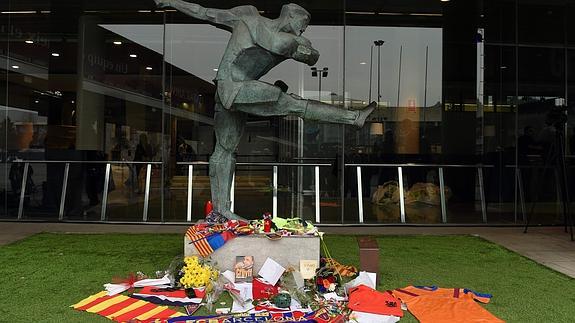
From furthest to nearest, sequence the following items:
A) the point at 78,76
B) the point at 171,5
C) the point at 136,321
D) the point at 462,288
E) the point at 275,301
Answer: the point at 78,76 → the point at 171,5 → the point at 462,288 → the point at 275,301 → the point at 136,321

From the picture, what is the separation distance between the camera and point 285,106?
4461 millimetres

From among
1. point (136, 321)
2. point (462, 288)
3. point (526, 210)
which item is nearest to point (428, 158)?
point (526, 210)

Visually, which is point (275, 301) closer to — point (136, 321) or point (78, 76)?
point (136, 321)

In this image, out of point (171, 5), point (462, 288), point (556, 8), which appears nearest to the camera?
point (462, 288)

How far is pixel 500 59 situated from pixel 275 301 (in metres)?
8.59

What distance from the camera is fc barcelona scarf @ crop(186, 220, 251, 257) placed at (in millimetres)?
4453

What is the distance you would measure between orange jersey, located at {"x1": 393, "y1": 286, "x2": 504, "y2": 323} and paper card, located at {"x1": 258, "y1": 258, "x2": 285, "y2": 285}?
97cm

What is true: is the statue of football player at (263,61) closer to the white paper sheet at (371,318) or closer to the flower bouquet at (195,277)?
the flower bouquet at (195,277)

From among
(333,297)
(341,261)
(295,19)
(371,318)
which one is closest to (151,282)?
(333,297)

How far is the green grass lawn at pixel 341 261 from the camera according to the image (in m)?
3.89

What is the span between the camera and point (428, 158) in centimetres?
1128

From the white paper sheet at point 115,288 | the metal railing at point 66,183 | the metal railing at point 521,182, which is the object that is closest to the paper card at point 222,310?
Answer: the white paper sheet at point 115,288

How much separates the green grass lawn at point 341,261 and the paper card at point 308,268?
2.06 feet

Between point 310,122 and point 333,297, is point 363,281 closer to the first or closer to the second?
point 333,297
